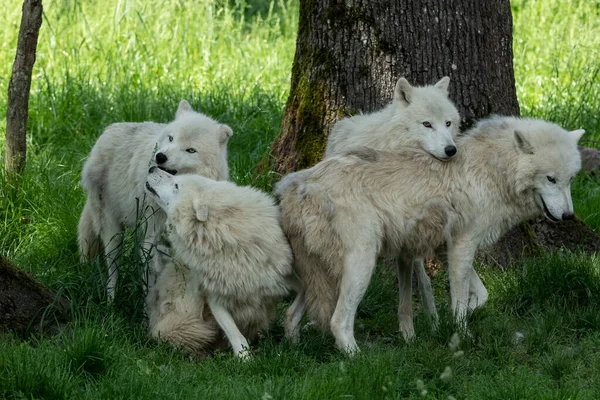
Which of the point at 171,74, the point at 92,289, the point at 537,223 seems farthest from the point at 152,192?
the point at 171,74

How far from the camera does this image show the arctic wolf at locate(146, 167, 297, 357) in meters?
5.59

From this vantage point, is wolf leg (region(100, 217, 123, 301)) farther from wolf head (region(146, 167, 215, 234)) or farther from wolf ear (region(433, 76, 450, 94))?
wolf ear (region(433, 76, 450, 94))

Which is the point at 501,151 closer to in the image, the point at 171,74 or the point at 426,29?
the point at 426,29

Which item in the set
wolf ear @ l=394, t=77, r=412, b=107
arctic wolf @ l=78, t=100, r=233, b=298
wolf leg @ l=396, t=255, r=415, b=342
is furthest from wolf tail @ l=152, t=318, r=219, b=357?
wolf ear @ l=394, t=77, r=412, b=107

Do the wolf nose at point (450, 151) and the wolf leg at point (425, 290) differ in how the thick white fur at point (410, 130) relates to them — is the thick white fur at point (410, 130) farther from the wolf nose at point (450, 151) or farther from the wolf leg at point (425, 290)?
the wolf nose at point (450, 151)

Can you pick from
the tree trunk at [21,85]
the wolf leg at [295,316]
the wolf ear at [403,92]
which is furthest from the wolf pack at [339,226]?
the tree trunk at [21,85]

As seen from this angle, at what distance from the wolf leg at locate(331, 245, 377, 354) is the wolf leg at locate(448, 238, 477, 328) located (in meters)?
0.59

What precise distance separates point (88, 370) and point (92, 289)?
110cm

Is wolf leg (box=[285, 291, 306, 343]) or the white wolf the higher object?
the white wolf

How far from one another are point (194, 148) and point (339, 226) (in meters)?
1.48

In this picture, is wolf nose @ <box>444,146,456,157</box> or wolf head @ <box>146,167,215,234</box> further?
wolf nose @ <box>444,146,456,157</box>

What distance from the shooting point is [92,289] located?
5980 millimetres

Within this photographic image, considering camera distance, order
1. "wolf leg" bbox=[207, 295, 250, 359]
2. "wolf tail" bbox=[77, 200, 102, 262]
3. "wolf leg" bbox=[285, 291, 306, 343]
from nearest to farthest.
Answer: "wolf leg" bbox=[207, 295, 250, 359] → "wolf leg" bbox=[285, 291, 306, 343] → "wolf tail" bbox=[77, 200, 102, 262]

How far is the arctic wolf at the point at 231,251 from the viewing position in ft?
18.4
